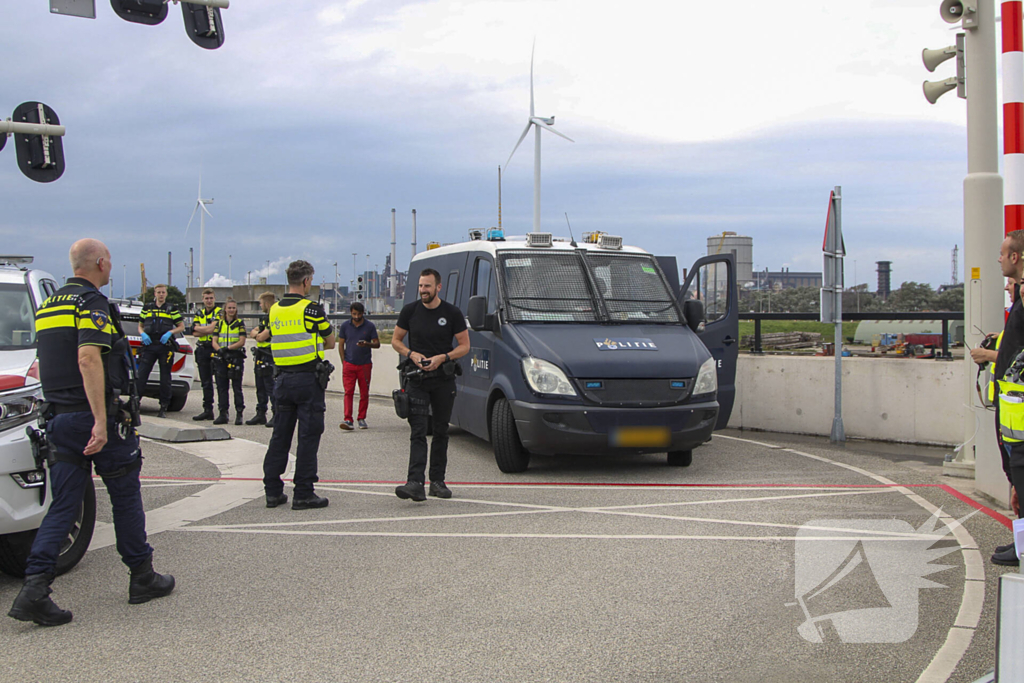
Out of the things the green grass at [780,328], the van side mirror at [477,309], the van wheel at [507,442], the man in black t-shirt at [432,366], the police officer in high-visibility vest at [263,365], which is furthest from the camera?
the green grass at [780,328]

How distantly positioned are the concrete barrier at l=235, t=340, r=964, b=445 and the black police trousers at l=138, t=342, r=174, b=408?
853 centimetres

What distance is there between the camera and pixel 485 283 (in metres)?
10.1

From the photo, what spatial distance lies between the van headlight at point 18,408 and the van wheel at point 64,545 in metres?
0.50

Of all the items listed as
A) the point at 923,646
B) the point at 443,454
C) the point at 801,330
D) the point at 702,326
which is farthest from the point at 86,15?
the point at 801,330

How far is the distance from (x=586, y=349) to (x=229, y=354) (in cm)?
733

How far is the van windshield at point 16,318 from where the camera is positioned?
20.7ft

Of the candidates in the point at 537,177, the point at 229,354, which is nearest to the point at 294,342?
the point at 229,354

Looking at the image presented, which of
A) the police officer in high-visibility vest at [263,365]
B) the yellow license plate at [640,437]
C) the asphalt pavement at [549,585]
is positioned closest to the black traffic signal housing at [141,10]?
the police officer in high-visibility vest at [263,365]

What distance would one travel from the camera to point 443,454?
8.04 m

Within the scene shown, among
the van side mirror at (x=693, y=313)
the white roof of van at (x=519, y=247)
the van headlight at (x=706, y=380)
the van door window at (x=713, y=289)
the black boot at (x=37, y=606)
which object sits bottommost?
the black boot at (x=37, y=606)

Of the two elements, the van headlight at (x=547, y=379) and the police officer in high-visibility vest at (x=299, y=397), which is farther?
the van headlight at (x=547, y=379)

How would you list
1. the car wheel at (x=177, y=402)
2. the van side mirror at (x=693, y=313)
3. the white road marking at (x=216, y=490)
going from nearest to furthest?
the white road marking at (x=216, y=490) < the van side mirror at (x=693, y=313) < the car wheel at (x=177, y=402)

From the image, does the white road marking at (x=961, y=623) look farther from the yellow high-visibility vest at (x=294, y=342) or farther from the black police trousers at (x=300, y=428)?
the yellow high-visibility vest at (x=294, y=342)

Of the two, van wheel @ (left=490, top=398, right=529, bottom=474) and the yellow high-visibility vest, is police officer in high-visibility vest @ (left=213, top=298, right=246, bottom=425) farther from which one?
the yellow high-visibility vest
